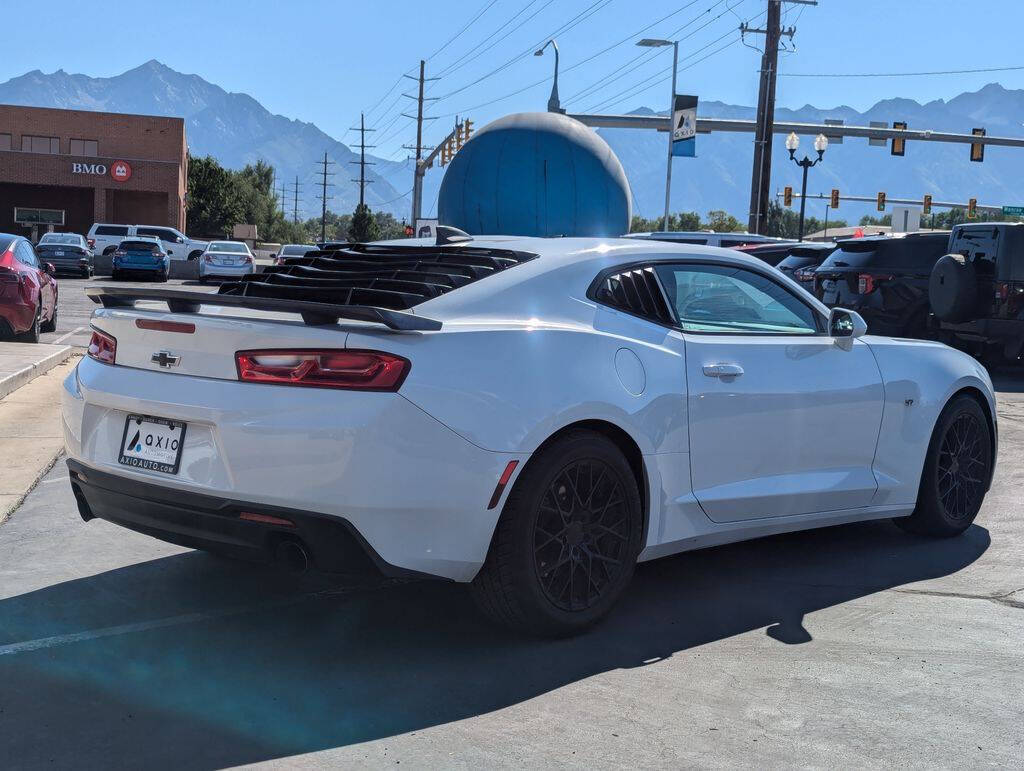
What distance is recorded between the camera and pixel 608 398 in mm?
4449

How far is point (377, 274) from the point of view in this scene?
16.3 ft

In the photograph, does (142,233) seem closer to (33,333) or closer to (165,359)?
(33,333)

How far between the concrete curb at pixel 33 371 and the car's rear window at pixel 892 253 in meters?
10.2

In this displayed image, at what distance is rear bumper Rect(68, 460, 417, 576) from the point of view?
392 cm

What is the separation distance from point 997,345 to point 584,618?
13.1 m

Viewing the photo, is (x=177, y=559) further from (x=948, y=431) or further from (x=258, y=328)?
(x=948, y=431)

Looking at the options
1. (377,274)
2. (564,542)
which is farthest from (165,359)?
(564,542)

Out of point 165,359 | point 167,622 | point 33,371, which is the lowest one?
point 167,622

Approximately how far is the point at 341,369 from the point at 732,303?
6.97ft

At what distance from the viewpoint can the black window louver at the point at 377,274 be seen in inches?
177

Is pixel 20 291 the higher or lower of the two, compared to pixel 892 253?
lower

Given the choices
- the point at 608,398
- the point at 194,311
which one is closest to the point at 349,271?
the point at 194,311

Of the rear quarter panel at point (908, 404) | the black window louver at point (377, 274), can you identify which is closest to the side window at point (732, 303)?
the rear quarter panel at point (908, 404)

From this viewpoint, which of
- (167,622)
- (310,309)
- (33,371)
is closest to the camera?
(310,309)
